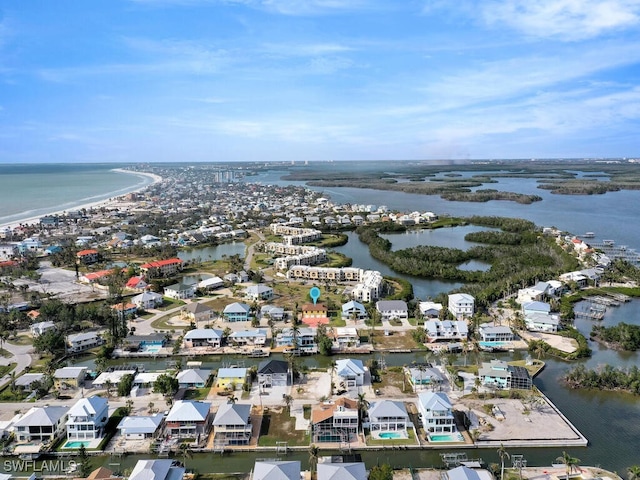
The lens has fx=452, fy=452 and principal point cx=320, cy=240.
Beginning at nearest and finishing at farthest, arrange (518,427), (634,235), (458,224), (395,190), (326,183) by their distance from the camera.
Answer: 1. (518,427)
2. (634,235)
3. (458,224)
4. (395,190)
5. (326,183)

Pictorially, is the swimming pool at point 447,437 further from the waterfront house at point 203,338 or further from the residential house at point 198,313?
the residential house at point 198,313

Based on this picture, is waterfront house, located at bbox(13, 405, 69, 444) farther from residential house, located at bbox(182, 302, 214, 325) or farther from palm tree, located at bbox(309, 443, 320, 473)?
residential house, located at bbox(182, 302, 214, 325)

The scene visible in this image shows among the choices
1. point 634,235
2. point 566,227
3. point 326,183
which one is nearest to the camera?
point 634,235

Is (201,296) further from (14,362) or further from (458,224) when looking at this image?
(458,224)

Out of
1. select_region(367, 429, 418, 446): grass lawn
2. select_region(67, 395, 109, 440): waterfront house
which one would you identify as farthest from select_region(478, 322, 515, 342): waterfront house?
select_region(67, 395, 109, 440): waterfront house

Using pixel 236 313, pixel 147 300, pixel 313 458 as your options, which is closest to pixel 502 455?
pixel 313 458

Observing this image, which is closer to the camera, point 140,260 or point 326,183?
point 140,260

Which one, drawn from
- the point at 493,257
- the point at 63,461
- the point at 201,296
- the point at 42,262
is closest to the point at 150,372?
the point at 63,461

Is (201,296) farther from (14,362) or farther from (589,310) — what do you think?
(589,310)
